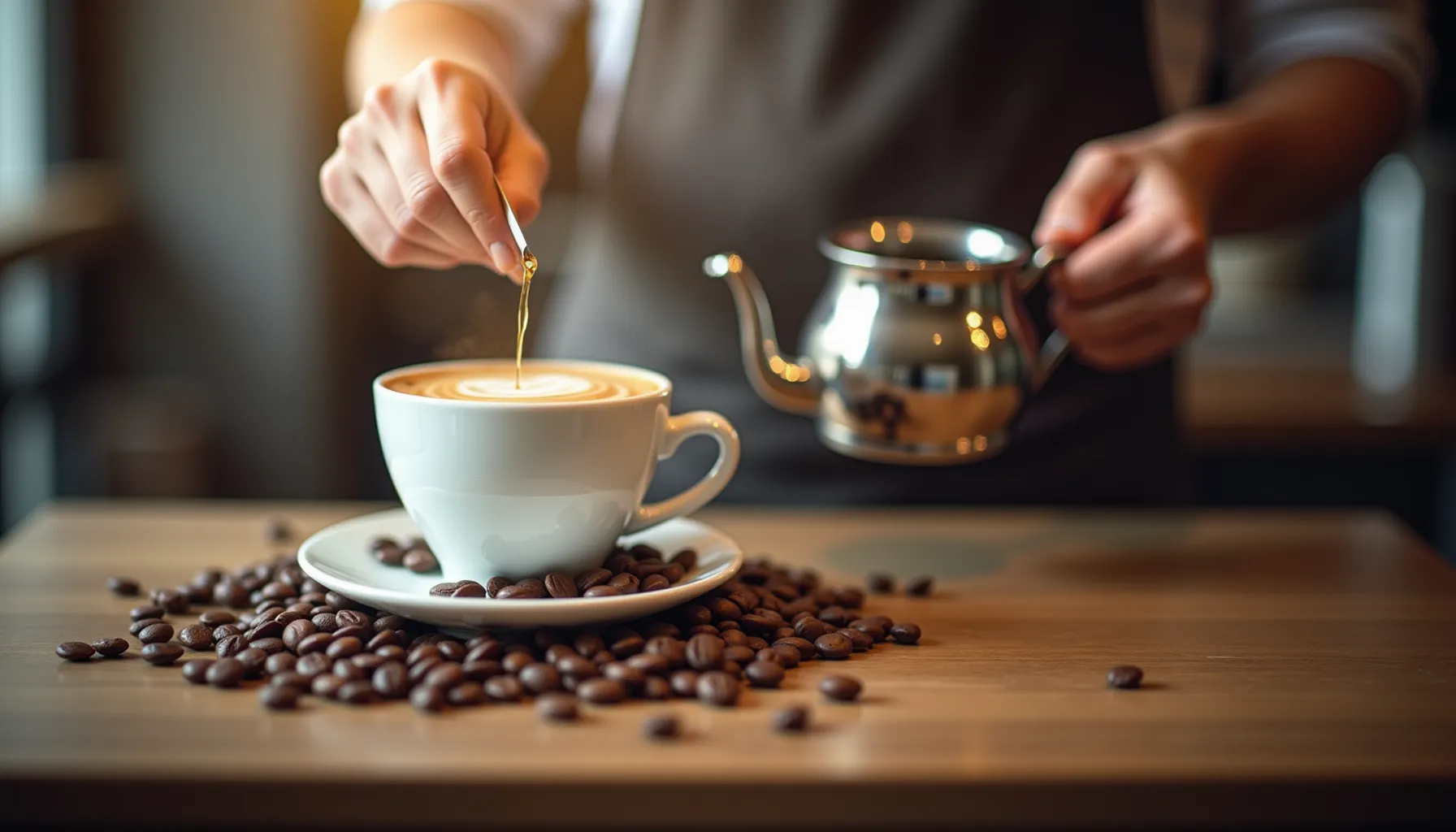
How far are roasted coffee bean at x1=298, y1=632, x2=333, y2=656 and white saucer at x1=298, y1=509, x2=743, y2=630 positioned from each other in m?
0.03

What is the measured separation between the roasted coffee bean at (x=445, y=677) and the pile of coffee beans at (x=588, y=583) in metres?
0.09

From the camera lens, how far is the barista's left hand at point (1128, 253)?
1.22m

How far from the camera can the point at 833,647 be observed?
98 cm

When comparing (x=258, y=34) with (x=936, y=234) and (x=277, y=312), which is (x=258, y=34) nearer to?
(x=277, y=312)

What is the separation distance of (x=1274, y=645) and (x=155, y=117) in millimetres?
2939

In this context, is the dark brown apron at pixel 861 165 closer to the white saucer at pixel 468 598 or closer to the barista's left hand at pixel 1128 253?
the barista's left hand at pixel 1128 253

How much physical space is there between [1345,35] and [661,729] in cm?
126

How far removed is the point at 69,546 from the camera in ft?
4.16

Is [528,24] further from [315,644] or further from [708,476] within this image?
[315,644]

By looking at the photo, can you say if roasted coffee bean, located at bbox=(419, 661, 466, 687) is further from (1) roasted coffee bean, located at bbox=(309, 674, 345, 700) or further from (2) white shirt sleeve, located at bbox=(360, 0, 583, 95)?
(2) white shirt sleeve, located at bbox=(360, 0, 583, 95)

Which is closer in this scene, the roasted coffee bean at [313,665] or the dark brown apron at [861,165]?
the roasted coffee bean at [313,665]

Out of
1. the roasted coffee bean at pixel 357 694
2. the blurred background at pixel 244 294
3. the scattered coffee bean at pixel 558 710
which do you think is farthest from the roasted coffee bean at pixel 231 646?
the blurred background at pixel 244 294

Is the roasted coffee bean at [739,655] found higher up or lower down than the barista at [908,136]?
lower down

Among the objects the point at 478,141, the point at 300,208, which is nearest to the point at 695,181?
the point at 478,141
